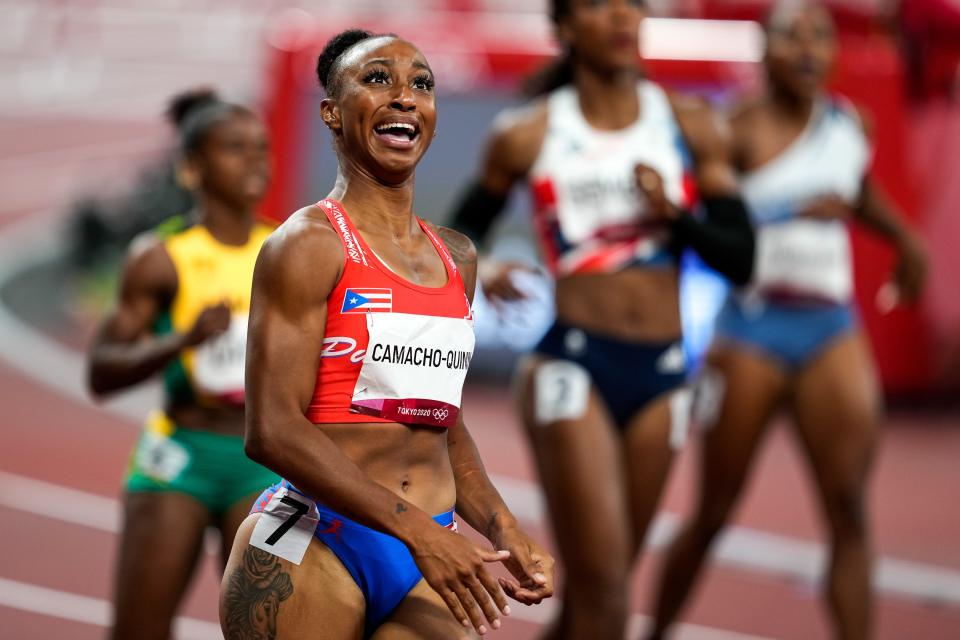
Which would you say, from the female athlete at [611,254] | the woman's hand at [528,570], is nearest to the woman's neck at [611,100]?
the female athlete at [611,254]

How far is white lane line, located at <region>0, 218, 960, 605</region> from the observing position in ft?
24.9

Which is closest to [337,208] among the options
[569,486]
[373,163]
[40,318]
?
[373,163]

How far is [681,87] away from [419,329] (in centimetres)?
793

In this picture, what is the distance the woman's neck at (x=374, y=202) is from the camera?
3.30m

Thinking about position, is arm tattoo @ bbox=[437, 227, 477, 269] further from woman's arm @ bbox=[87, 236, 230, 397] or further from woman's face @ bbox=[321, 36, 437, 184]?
woman's arm @ bbox=[87, 236, 230, 397]

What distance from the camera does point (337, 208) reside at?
3.27 meters

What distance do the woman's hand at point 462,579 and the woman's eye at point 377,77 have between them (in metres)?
0.95

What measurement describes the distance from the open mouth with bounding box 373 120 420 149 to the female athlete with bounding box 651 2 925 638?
109 inches

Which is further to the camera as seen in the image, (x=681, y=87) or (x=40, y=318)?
(x=40, y=318)

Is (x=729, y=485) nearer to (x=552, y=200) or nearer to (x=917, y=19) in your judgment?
(x=552, y=200)

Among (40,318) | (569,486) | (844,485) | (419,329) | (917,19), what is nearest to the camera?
(419,329)

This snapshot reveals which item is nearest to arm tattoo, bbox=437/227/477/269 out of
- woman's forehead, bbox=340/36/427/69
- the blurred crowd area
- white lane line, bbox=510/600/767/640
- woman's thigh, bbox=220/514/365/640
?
woman's forehead, bbox=340/36/427/69

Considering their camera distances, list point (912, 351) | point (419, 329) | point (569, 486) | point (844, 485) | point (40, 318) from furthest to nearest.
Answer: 1. point (40, 318)
2. point (912, 351)
3. point (844, 485)
4. point (569, 486)
5. point (419, 329)

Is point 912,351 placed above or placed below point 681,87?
below
